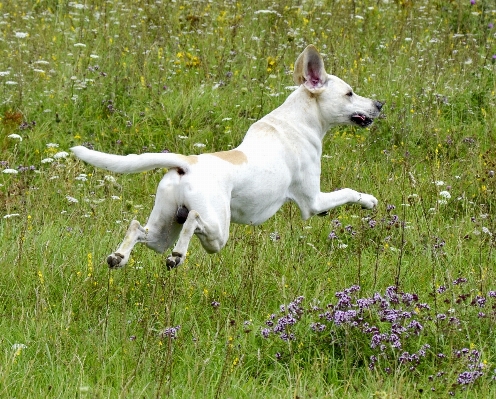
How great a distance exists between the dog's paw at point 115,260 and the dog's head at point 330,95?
Result: 168cm

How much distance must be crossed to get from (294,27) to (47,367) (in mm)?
6367

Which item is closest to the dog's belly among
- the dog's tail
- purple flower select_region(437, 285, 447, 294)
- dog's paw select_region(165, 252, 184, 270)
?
the dog's tail

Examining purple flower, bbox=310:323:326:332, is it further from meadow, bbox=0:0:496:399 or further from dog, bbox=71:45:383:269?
dog, bbox=71:45:383:269

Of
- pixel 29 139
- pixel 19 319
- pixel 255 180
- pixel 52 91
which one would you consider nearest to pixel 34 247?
pixel 19 319

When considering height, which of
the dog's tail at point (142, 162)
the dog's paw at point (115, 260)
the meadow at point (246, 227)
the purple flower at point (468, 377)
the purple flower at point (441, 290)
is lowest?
the meadow at point (246, 227)

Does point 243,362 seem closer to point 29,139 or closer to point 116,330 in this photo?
point 116,330

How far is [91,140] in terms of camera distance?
7.79m

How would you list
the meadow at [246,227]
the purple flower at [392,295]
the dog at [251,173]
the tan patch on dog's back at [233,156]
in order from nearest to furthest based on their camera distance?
1. the meadow at [246,227]
2. the dog at [251,173]
3. the purple flower at [392,295]
4. the tan patch on dog's back at [233,156]

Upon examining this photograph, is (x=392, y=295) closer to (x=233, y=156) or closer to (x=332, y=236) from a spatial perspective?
(x=233, y=156)

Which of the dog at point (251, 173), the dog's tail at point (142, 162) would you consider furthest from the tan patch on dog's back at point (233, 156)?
the dog's tail at point (142, 162)

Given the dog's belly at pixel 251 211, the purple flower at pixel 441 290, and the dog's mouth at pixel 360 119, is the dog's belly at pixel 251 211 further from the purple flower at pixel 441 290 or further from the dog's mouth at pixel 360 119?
the purple flower at pixel 441 290

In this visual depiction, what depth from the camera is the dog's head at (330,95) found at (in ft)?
17.8

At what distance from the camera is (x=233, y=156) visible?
4.77 m

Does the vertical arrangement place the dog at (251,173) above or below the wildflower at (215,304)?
above
